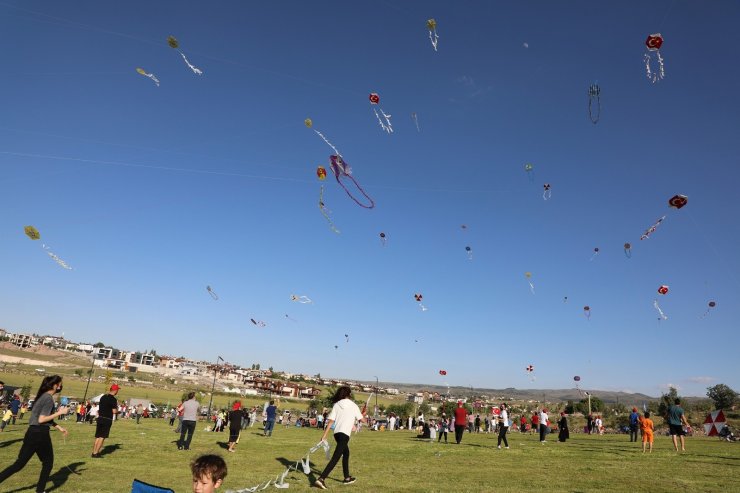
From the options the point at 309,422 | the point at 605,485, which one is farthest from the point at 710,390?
the point at 605,485

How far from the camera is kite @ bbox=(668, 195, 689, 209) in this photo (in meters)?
15.9

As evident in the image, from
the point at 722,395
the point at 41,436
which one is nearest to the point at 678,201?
the point at 41,436

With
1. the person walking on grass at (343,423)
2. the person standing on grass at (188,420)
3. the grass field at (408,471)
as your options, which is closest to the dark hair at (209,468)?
the person walking on grass at (343,423)

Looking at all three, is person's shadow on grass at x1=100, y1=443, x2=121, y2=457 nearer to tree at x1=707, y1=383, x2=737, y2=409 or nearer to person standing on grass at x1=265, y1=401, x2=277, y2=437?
person standing on grass at x1=265, y1=401, x2=277, y2=437

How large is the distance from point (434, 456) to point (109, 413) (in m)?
9.67

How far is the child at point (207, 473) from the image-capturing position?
11.5ft

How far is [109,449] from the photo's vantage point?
12539mm

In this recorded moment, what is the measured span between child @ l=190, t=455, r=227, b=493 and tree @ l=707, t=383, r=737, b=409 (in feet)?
397

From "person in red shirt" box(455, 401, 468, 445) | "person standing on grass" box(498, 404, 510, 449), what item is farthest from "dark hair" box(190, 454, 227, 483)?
"person in red shirt" box(455, 401, 468, 445)

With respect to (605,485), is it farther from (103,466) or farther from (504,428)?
(103,466)

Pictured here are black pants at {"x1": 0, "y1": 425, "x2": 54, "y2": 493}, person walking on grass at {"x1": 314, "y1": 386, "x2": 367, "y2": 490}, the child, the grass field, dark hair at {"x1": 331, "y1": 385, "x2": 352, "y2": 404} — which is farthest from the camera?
dark hair at {"x1": 331, "y1": 385, "x2": 352, "y2": 404}

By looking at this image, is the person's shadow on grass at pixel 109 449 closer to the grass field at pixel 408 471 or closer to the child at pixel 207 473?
the grass field at pixel 408 471

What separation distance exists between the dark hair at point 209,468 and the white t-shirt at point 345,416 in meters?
5.08

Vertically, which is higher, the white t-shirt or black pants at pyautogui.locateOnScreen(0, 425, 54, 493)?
the white t-shirt
